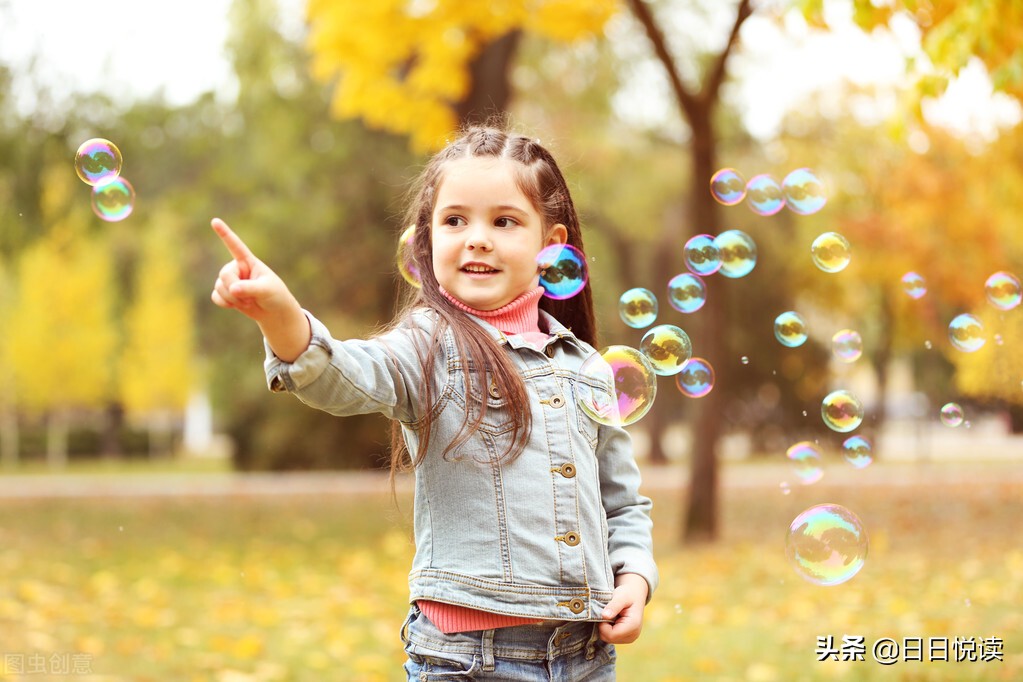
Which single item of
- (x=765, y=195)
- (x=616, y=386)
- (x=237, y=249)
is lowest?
(x=616, y=386)

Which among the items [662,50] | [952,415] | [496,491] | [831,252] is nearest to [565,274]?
[496,491]

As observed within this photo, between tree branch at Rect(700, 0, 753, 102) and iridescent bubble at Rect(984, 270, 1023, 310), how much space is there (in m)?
4.98

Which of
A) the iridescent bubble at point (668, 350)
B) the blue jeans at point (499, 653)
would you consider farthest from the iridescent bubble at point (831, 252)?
the blue jeans at point (499, 653)

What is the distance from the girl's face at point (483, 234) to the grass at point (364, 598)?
0.54 m

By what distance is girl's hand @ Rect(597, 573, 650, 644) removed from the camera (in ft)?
7.34

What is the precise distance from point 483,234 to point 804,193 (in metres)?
2.36

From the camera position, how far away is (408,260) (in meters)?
2.63

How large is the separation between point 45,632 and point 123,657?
88 cm

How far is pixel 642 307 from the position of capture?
12.0 feet

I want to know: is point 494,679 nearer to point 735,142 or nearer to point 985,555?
point 985,555

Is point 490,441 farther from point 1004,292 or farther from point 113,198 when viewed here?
point 1004,292

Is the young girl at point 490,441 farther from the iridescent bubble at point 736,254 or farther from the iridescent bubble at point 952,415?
the iridescent bubble at point 952,415

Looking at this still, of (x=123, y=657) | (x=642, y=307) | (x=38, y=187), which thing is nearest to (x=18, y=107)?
(x=38, y=187)

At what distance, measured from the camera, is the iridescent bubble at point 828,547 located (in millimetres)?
3369
